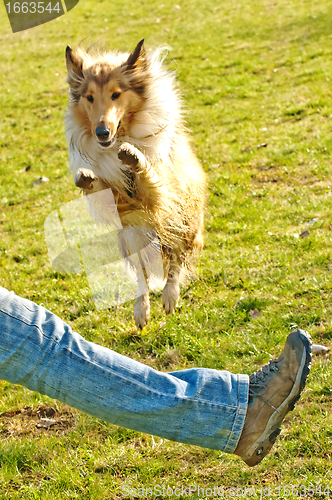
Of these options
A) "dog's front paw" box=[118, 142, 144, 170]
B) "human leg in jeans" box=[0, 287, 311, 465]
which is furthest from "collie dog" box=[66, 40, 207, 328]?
"human leg in jeans" box=[0, 287, 311, 465]

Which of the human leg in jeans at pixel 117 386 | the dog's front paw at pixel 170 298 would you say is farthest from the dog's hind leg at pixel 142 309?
the human leg in jeans at pixel 117 386

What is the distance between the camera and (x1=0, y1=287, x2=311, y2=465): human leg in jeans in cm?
185

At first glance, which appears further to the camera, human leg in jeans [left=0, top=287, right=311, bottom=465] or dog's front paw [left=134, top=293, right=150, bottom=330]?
dog's front paw [left=134, top=293, right=150, bottom=330]

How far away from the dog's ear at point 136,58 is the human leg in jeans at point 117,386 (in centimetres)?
214

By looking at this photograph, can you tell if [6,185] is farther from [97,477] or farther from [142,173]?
[97,477]

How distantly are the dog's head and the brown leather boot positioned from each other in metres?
1.86

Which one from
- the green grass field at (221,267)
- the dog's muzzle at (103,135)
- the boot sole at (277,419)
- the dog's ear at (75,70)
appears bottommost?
the green grass field at (221,267)

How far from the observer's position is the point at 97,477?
8.20 feet

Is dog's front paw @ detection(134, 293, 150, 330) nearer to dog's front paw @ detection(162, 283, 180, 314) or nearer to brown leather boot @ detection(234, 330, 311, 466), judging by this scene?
dog's front paw @ detection(162, 283, 180, 314)

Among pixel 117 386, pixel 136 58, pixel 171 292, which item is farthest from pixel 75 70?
pixel 117 386

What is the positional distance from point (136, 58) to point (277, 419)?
2591 mm

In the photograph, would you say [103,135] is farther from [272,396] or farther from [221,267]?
[272,396]

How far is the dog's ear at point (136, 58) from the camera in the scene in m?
3.39

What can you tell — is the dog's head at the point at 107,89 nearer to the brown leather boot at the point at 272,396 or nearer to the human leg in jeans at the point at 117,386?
the human leg in jeans at the point at 117,386
